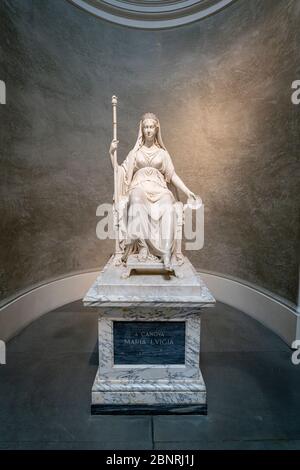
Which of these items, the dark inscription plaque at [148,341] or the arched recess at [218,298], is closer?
the dark inscription plaque at [148,341]

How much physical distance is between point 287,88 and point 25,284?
4354 millimetres

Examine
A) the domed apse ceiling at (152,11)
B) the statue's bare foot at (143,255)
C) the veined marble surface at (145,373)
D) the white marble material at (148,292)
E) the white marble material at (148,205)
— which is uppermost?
the domed apse ceiling at (152,11)

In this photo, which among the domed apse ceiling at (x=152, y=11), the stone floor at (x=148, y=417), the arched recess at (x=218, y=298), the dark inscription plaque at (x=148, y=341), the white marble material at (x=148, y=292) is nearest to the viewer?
the stone floor at (x=148, y=417)

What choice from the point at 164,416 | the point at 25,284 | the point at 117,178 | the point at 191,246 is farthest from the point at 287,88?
the point at 25,284

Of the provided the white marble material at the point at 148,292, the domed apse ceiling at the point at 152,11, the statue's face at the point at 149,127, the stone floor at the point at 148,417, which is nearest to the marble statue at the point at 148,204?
the statue's face at the point at 149,127

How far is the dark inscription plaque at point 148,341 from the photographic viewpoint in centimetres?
202

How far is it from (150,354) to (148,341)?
0.38ft

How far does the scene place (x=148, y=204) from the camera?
Result: 2.49 m

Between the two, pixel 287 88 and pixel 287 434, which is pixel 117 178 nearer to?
pixel 287 88

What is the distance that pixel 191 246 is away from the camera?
14.7 feet

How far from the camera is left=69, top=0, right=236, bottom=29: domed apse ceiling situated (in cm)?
400

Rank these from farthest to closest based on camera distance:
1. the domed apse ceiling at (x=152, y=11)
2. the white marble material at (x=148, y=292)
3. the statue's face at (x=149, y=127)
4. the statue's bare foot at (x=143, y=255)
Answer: the domed apse ceiling at (x=152, y=11)
the statue's face at (x=149, y=127)
the statue's bare foot at (x=143, y=255)
the white marble material at (x=148, y=292)

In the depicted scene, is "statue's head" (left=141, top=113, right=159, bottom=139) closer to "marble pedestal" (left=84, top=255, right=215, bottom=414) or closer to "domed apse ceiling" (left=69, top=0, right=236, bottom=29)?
"marble pedestal" (left=84, top=255, right=215, bottom=414)

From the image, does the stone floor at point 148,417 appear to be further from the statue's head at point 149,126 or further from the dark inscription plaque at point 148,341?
the statue's head at point 149,126
